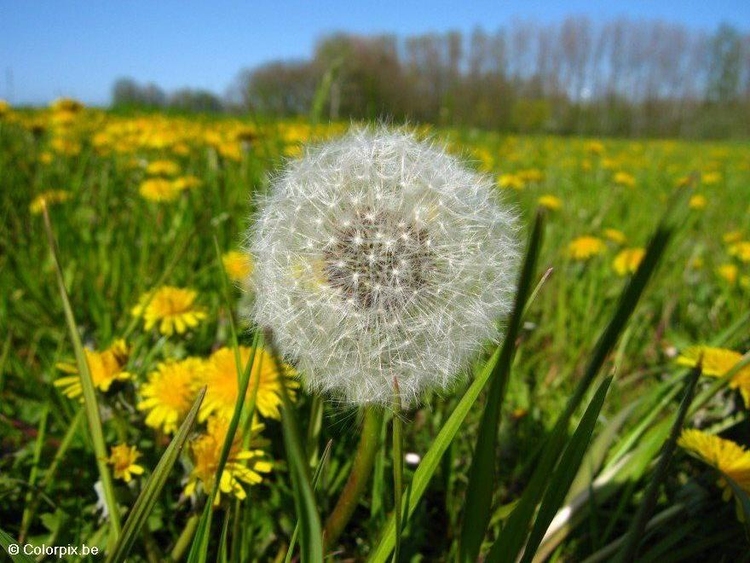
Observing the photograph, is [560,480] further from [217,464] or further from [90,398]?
[90,398]

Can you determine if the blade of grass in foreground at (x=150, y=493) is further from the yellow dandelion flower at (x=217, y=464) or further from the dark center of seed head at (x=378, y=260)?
the dark center of seed head at (x=378, y=260)

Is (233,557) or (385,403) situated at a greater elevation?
(385,403)

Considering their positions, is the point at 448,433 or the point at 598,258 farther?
the point at 598,258

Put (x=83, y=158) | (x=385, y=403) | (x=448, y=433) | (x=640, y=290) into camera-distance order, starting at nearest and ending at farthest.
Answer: (x=640, y=290) < (x=448, y=433) < (x=385, y=403) < (x=83, y=158)

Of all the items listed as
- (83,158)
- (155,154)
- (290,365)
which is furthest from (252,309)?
(155,154)

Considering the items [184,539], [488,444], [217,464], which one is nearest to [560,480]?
[488,444]

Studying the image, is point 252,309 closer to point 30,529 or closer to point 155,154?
point 30,529

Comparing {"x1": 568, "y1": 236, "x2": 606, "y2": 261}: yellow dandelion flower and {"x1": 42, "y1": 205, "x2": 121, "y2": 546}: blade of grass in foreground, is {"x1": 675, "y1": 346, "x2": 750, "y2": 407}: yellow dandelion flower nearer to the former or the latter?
{"x1": 568, "y1": 236, "x2": 606, "y2": 261}: yellow dandelion flower

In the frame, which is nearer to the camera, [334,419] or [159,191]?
[334,419]
